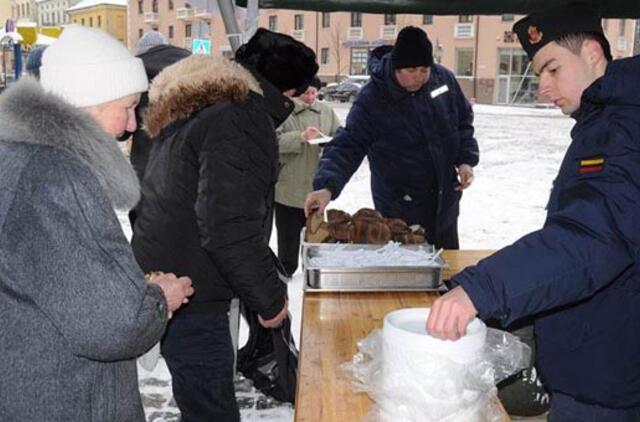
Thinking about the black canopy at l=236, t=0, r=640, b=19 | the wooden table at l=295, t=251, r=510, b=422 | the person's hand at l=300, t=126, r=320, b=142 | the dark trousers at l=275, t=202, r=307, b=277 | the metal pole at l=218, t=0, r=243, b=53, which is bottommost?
the dark trousers at l=275, t=202, r=307, b=277

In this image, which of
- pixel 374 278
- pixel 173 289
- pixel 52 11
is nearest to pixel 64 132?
pixel 173 289

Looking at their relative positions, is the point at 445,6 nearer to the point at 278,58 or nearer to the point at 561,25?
the point at 278,58

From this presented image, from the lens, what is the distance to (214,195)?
198 cm

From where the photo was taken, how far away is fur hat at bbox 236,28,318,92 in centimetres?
223

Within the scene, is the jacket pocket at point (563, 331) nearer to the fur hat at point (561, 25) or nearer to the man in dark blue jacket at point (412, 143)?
the fur hat at point (561, 25)

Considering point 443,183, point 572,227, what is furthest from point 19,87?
point 443,183

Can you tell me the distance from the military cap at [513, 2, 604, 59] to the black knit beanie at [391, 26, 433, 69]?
1.61m

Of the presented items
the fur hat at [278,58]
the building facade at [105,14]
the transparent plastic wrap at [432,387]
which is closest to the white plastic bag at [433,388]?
the transparent plastic wrap at [432,387]

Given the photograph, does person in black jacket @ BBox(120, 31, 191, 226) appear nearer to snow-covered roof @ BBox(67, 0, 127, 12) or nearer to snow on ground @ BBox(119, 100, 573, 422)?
snow on ground @ BBox(119, 100, 573, 422)

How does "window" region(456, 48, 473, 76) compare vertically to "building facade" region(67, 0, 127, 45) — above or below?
below

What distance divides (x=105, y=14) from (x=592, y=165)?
5880cm

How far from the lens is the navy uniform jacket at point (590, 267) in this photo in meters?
1.33

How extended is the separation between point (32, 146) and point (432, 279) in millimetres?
1514

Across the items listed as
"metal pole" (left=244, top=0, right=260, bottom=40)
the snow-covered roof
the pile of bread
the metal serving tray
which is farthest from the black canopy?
the snow-covered roof
